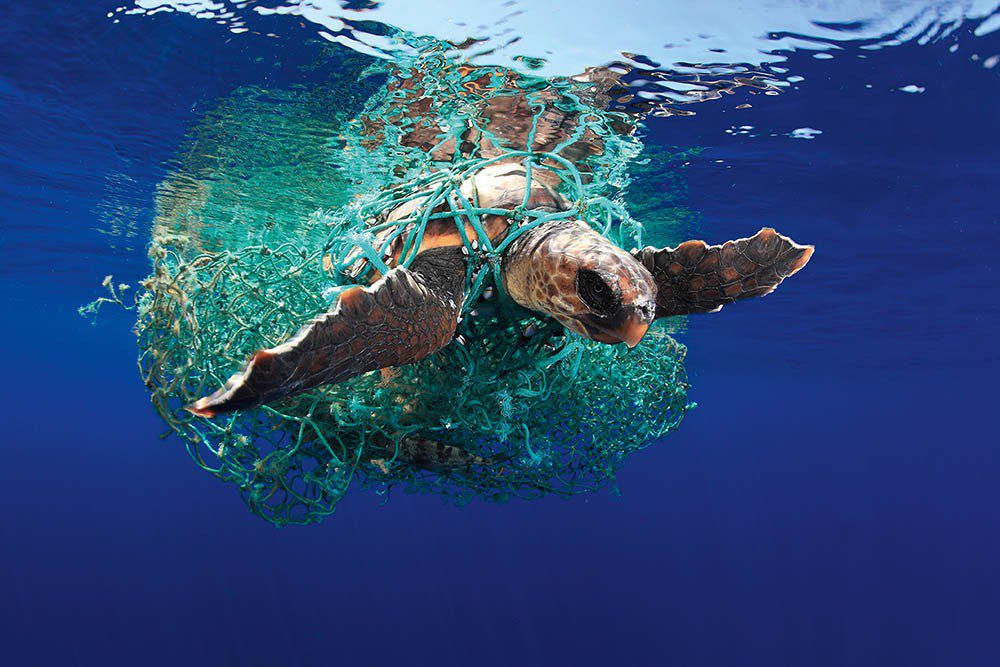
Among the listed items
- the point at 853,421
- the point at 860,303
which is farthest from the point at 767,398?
the point at 860,303

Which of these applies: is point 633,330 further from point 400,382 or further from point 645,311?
point 400,382

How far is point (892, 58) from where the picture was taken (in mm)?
5344

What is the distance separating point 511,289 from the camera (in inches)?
99.3

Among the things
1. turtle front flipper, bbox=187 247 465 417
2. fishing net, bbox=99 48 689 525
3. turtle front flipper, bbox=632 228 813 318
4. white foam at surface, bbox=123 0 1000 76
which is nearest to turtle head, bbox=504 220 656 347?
fishing net, bbox=99 48 689 525

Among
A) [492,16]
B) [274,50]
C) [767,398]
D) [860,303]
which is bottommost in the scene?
[767,398]

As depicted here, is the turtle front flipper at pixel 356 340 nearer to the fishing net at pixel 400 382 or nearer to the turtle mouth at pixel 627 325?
the fishing net at pixel 400 382

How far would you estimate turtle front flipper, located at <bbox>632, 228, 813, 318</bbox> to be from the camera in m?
2.77

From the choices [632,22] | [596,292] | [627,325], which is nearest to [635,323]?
[627,325]

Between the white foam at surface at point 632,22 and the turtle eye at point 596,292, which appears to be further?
the white foam at surface at point 632,22

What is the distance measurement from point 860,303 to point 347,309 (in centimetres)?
1862

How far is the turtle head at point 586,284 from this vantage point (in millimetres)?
2074

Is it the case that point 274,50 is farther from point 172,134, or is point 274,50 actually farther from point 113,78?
point 172,134

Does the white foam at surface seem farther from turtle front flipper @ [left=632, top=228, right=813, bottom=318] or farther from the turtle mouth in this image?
the turtle mouth

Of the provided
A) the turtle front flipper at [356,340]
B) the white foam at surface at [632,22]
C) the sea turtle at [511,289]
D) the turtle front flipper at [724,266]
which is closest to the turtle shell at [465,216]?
the sea turtle at [511,289]
